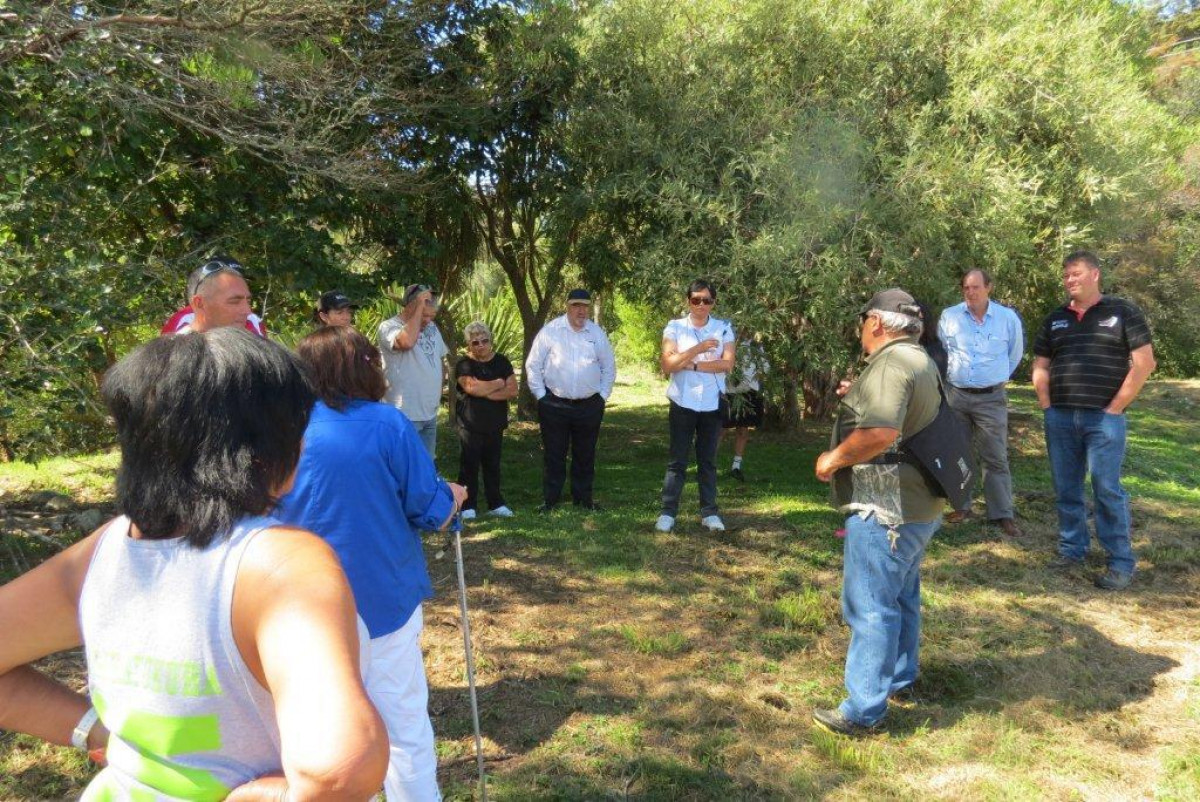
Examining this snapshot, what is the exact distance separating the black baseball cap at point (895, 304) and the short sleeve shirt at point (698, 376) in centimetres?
293

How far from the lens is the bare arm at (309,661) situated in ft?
3.58

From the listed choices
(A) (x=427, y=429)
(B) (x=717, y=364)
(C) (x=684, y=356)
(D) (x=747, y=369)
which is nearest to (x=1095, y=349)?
(B) (x=717, y=364)

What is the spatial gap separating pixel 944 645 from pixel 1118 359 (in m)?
2.29

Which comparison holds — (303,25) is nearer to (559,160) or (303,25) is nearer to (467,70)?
(467,70)

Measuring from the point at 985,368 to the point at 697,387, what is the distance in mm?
2266

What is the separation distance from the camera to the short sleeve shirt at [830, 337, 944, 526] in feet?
11.3

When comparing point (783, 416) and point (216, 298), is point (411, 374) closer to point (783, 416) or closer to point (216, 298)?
point (216, 298)

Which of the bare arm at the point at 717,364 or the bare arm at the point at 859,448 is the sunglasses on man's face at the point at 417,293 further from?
the bare arm at the point at 859,448

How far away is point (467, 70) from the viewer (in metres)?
9.27

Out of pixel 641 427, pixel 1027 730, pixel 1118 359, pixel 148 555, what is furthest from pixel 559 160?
pixel 148 555

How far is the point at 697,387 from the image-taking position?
6598 mm

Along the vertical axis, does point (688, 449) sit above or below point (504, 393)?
below

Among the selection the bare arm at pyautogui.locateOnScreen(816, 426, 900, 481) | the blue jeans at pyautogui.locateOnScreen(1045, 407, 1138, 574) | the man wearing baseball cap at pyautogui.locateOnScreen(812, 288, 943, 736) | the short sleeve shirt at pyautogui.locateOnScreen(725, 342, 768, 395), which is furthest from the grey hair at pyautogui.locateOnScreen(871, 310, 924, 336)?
the short sleeve shirt at pyautogui.locateOnScreen(725, 342, 768, 395)

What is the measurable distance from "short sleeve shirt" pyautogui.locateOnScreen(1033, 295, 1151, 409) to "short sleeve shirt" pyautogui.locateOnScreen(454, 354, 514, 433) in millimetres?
4231
